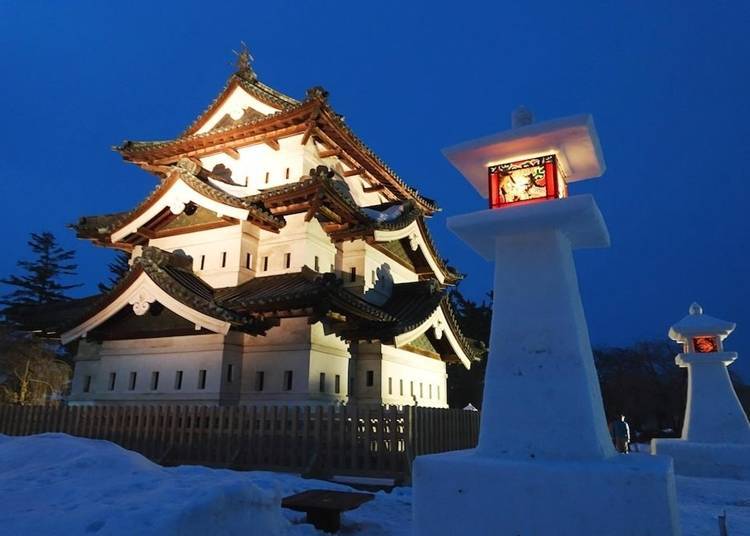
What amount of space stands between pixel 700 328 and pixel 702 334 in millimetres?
196

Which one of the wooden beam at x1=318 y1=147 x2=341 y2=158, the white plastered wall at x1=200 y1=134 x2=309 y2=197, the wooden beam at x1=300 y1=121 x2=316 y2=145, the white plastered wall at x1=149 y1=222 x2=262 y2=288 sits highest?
the wooden beam at x1=318 y1=147 x2=341 y2=158

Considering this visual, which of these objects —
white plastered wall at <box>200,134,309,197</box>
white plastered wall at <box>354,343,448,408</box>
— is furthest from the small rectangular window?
white plastered wall at <box>200,134,309,197</box>

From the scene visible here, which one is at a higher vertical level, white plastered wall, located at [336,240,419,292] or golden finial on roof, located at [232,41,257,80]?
golden finial on roof, located at [232,41,257,80]

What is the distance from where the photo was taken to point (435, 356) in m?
18.1

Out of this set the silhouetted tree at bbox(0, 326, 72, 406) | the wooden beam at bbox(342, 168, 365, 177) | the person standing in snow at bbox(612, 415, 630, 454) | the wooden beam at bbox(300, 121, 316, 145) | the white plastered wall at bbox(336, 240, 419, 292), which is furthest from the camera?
the silhouetted tree at bbox(0, 326, 72, 406)

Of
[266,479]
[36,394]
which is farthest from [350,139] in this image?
[36,394]

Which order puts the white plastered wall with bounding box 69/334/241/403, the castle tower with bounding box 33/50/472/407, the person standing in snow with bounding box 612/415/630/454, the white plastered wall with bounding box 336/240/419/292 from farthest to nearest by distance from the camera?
the person standing in snow with bounding box 612/415/630/454 < the white plastered wall with bounding box 336/240/419/292 < the white plastered wall with bounding box 69/334/241/403 < the castle tower with bounding box 33/50/472/407

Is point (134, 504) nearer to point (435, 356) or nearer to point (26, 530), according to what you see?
point (26, 530)

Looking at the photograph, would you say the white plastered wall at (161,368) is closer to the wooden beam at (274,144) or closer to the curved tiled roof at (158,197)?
the curved tiled roof at (158,197)

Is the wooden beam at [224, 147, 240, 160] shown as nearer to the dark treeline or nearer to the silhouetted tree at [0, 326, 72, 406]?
the silhouetted tree at [0, 326, 72, 406]

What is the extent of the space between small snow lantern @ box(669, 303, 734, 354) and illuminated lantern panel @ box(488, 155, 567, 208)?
11808 mm

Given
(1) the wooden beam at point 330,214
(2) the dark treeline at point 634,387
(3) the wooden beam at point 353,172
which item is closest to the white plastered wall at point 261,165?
(1) the wooden beam at point 330,214

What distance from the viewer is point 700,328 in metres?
14.5

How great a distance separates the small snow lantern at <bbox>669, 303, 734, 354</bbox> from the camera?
47.1 feet
